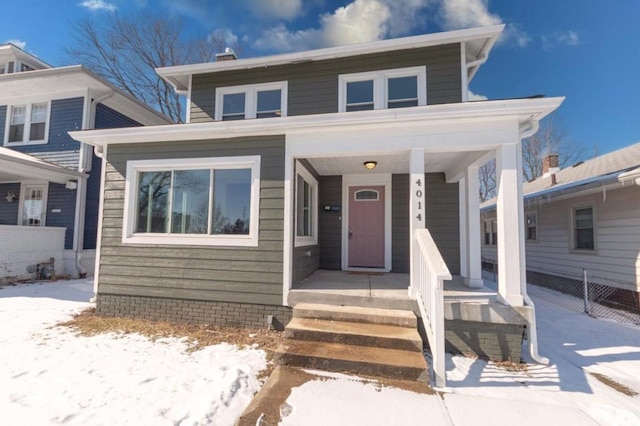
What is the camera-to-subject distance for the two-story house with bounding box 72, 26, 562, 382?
3941 millimetres

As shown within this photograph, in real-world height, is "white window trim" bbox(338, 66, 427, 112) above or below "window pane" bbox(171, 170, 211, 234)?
above

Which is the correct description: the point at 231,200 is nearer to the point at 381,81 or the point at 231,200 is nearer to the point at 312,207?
the point at 312,207

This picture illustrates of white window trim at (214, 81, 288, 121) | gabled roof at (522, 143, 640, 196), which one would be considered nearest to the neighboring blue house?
white window trim at (214, 81, 288, 121)

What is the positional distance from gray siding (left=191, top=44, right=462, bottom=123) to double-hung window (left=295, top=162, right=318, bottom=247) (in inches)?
67.9

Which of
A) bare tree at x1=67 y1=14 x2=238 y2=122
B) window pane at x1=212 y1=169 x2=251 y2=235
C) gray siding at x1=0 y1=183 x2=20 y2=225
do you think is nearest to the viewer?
window pane at x1=212 y1=169 x2=251 y2=235

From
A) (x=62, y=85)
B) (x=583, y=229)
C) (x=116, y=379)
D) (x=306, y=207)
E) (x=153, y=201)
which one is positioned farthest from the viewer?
(x=62, y=85)

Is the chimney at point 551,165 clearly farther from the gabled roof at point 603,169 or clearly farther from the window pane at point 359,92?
the window pane at point 359,92

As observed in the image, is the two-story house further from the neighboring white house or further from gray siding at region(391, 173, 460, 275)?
the neighboring white house

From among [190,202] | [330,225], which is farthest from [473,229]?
[190,202]

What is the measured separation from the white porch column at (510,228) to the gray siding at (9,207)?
12.8 m

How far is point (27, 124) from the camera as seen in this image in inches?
359

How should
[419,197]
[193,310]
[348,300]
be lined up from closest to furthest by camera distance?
[419,197]
[348,300]
[193,310]

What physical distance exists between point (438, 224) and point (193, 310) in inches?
191

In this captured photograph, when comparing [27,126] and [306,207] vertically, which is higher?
[27,126]
